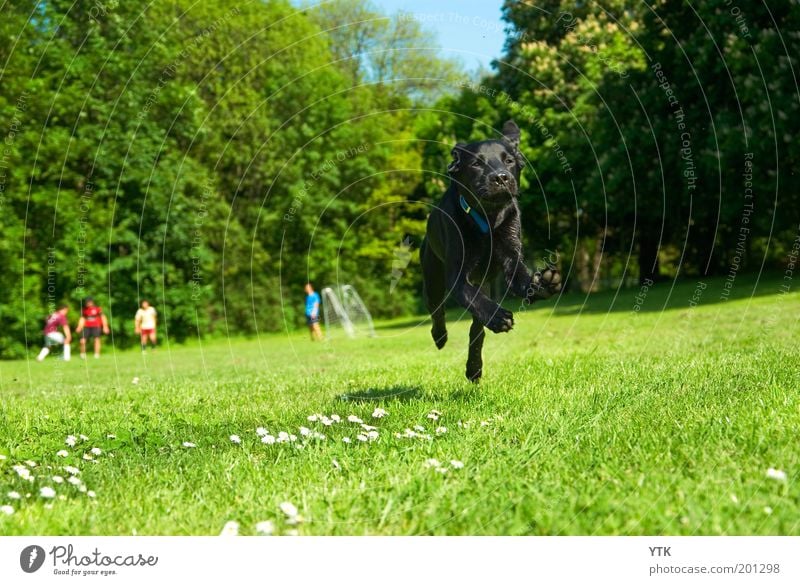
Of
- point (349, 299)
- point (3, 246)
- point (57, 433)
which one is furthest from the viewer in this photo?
point (349, 299)

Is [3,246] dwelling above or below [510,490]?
above

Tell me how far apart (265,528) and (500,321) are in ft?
9.71

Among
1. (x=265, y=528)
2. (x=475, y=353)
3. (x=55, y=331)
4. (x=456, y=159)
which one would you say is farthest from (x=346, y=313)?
(x=265, y=528)

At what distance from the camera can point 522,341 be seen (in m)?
19.5

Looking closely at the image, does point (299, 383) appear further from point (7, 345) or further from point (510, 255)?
point (7, 345)

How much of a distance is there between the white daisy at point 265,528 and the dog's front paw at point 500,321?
8.94ft

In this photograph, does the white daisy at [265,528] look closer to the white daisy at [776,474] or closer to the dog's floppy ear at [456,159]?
the white daisy at [776,474]

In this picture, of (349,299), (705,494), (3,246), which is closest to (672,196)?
(349,299)

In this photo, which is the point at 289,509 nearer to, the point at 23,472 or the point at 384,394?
the point at 23,472

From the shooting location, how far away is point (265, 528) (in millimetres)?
4180

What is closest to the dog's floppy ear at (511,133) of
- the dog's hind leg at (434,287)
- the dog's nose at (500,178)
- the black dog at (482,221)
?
the black dog at (482,221)

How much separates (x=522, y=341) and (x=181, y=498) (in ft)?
49.8

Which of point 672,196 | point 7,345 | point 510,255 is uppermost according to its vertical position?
point 672,196

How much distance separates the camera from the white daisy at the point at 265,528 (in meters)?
4.17
